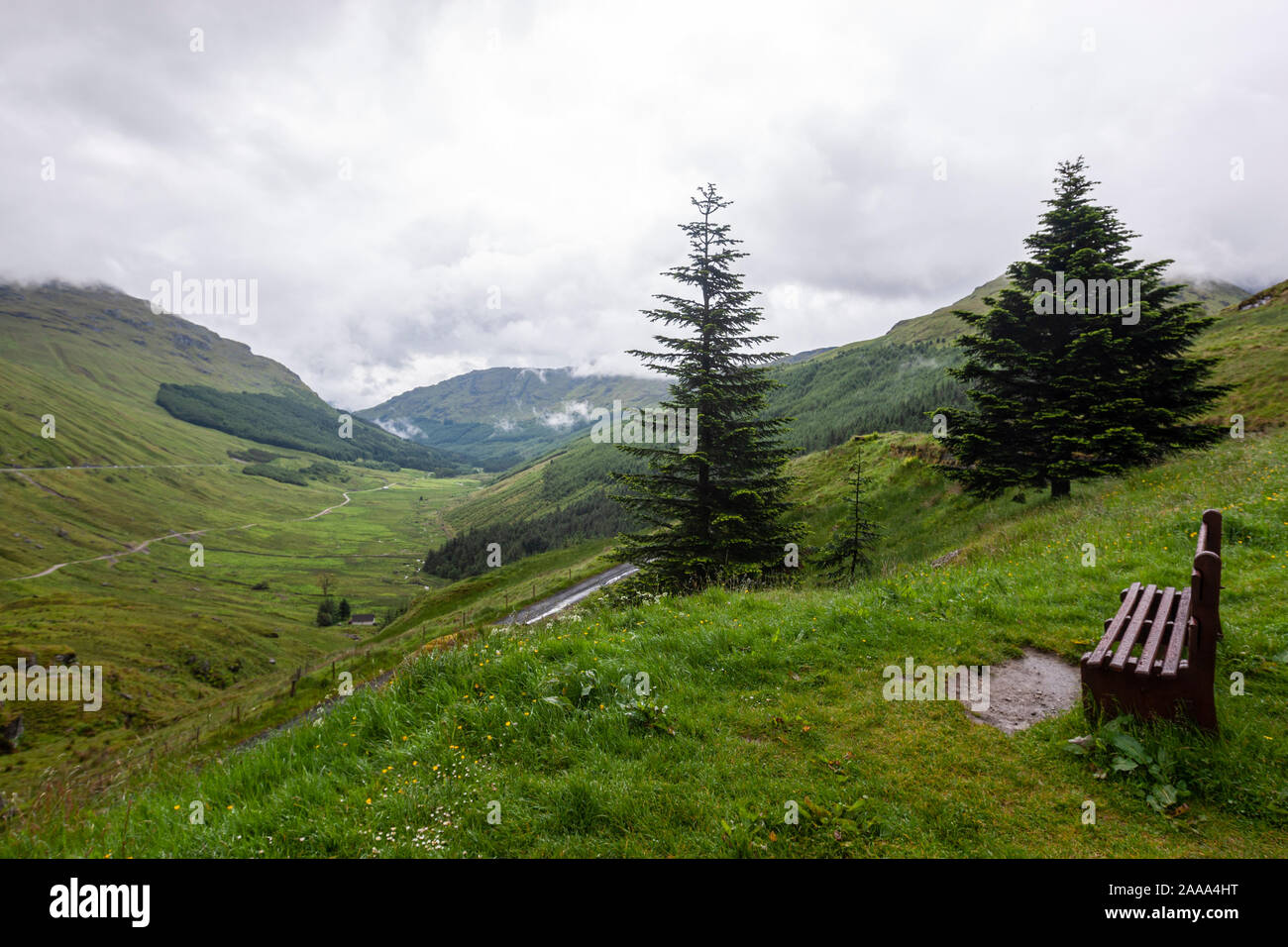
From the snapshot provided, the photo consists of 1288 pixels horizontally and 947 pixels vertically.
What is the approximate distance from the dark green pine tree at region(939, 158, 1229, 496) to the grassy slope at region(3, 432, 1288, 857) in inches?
403

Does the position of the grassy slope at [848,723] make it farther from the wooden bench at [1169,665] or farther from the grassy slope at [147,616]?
the grassy slope at [147,616]

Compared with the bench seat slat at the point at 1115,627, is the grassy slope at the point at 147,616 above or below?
below

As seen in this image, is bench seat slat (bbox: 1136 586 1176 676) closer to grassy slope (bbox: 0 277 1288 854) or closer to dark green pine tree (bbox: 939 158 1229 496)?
grassy slope (bbox: 0 277 1288 854)

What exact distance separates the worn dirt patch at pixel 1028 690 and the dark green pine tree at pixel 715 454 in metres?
11.2

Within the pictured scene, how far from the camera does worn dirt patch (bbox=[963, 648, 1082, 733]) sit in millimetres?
6242

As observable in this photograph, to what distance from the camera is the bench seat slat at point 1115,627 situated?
5.46 metres

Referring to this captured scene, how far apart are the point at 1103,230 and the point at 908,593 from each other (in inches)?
739

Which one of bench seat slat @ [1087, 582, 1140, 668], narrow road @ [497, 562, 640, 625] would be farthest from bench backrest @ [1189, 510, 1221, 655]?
narrow road @ [497, 562, 640, 625]

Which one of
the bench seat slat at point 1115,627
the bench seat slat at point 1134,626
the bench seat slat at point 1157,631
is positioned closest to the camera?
the bench seat slat at point 1157,631

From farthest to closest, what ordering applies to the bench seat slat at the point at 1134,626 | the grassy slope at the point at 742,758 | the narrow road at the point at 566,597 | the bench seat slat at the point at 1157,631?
the narrow road at the point at 566,597, the bench seat slat at the point at 1134,626, the bench seat slat at the point at 1157,631, the grassy slope at the point at 742,758

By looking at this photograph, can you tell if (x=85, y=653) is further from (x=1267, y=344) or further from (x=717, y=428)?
(x=1267, y=344)

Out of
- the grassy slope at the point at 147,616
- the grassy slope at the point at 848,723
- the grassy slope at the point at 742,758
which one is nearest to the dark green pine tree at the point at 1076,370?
the grassy slope at the point at 848,723

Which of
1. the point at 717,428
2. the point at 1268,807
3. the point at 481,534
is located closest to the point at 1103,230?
the point at 717,428

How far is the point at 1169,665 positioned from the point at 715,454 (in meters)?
14.0
